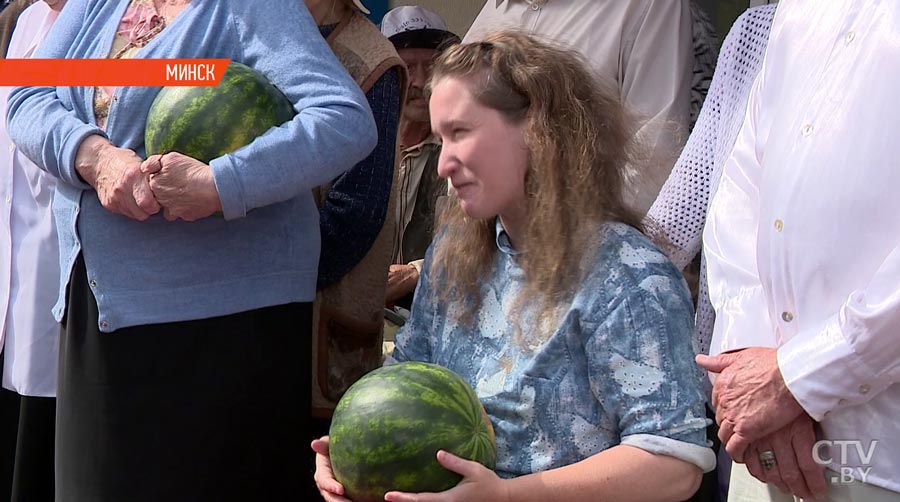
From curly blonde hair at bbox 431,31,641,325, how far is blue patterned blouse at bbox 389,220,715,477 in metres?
0.05

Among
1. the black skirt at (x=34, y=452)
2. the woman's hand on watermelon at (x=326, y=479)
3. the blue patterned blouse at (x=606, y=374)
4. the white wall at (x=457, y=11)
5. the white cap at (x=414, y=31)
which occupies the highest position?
the blue patterned blouse at (x=606, y=374)

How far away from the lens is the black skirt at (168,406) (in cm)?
249

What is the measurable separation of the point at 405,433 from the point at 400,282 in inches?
65.8

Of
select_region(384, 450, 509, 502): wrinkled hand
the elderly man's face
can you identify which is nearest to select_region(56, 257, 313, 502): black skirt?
select_region(384, 450, 509, 502): wrinkled hand

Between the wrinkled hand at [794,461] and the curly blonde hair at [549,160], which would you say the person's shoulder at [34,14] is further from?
the wrinkled hand at [794,461]

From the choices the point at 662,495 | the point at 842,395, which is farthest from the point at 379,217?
the point at 842,395

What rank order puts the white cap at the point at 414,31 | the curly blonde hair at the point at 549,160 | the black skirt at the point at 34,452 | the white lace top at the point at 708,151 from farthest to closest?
1. the white cap at the point at 414,31
2. the black skirt at the point at 34,452
3. the white lace top at the point at 708,151
4. the curly blonde hair at the point at 549,160

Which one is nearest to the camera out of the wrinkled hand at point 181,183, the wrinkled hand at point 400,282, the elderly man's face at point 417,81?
the wrinkled hand at point 181,183

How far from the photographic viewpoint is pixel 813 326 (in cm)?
190

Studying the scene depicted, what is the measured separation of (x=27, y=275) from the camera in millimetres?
3115

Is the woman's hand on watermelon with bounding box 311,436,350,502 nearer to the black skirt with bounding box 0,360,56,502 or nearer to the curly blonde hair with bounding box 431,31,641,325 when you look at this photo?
the curly blonde hair with bounding box 431,31,641,325

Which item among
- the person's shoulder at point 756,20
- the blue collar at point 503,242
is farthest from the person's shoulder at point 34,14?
the person's shoulder at point 756,20

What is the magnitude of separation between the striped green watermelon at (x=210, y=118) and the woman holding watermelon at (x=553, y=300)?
393mm

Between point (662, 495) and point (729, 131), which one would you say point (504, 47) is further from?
point (662, 495)
